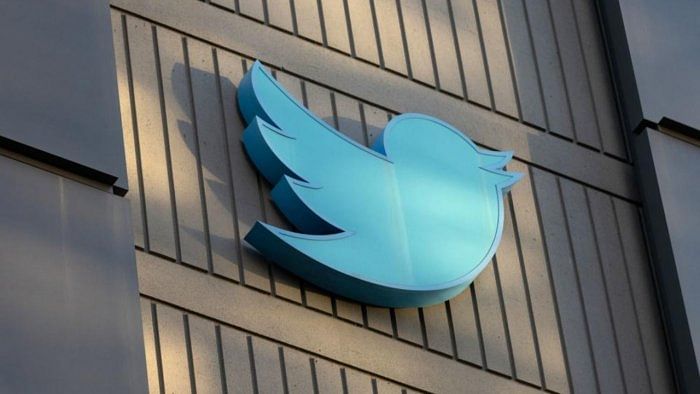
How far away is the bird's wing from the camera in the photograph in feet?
26.6

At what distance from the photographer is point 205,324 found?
760cm

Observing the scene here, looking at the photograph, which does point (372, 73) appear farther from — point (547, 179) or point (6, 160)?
point (6, 160)

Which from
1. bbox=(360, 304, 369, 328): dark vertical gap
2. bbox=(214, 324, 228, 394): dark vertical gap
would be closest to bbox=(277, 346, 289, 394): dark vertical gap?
bbox=(214, 324, 228, 394): dark vertical gap

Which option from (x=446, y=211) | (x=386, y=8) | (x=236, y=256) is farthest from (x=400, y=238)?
(x=386, y=8)

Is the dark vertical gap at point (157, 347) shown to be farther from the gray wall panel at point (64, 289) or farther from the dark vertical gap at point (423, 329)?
the dark vertical gap at point (423, 329)

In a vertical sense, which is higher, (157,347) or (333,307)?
(333,307)

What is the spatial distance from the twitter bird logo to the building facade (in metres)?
0.13

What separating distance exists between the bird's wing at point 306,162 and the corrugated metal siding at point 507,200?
0.11 metres

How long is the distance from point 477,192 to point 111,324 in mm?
2716

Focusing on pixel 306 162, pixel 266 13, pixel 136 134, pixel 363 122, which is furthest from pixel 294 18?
pixel 136 134

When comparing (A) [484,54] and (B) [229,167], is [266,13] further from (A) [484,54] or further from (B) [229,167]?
(A) [484,54]

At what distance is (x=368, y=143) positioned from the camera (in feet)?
28.5

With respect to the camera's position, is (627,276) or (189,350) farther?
(627,276)

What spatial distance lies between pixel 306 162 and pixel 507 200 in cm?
133
